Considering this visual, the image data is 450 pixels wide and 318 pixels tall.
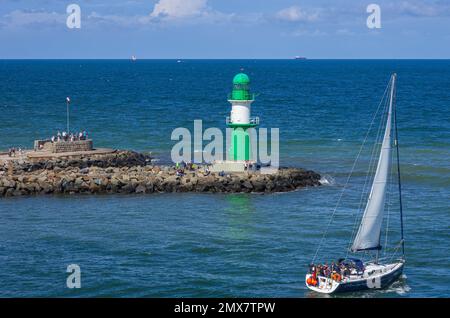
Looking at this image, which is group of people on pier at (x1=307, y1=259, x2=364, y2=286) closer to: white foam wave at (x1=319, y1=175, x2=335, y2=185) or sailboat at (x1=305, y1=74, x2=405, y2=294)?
sailboat at (x1=305, y1=74, x2=405, y2=294)

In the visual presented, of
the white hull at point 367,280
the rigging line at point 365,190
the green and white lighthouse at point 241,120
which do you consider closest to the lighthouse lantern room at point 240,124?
the green and white lighthouse at point 241,120

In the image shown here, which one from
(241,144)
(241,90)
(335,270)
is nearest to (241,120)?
(241,144)

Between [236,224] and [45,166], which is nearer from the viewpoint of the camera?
[236,224]

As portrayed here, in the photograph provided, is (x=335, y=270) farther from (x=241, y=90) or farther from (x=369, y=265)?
(x=241, y=90)

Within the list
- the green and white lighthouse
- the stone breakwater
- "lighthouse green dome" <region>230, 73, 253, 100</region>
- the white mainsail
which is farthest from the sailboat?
"lighthouse green dome" <region>230, 73, 253, 100</region>

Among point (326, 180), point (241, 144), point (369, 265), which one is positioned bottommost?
point (369, 265)

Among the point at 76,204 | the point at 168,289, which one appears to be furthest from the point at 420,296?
the point at 76,204
